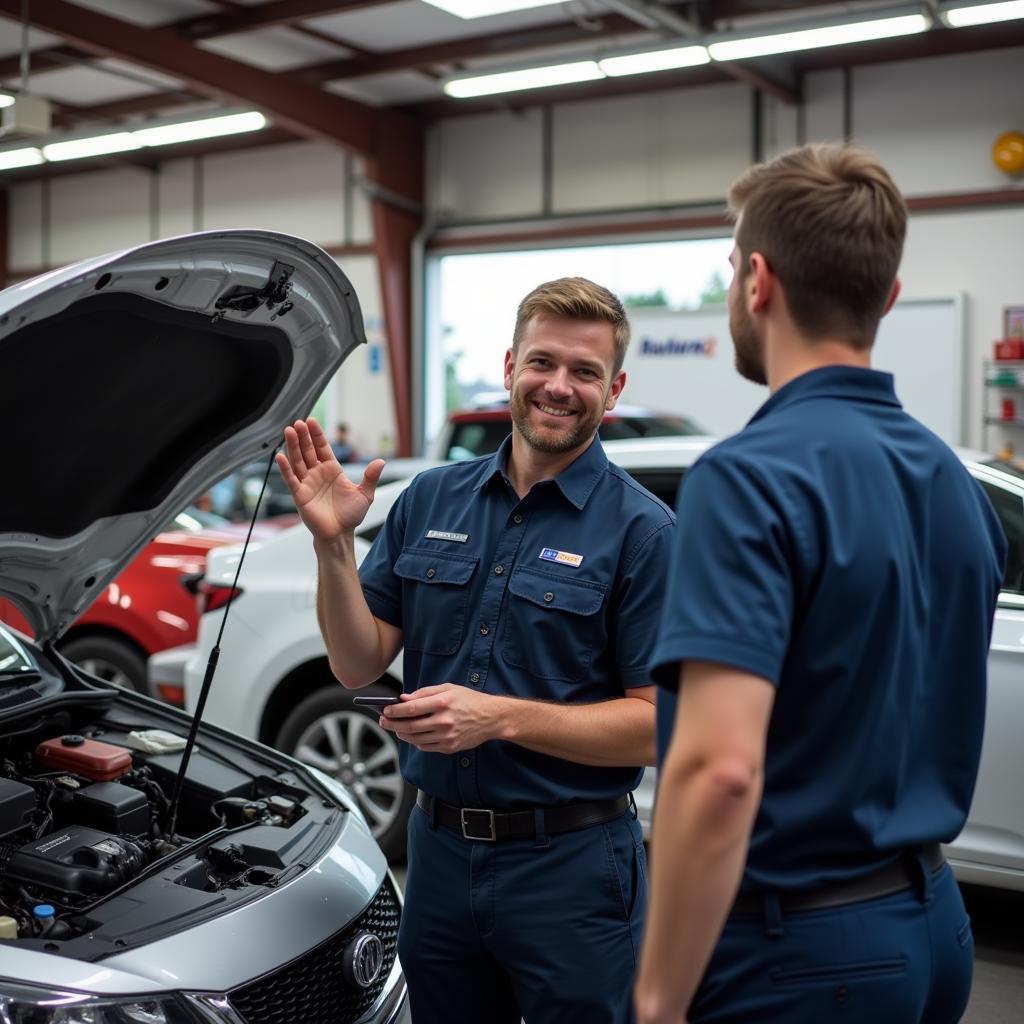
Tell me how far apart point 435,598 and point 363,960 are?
2.27ft

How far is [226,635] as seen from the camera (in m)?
4.75

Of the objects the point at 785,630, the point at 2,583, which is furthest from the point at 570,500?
the point at 2,583

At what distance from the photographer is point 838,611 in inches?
54.5

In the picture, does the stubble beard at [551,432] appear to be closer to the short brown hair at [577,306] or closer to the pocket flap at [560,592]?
the short brown hair at [577,306]

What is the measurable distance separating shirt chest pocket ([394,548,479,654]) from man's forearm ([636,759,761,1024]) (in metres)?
0.91

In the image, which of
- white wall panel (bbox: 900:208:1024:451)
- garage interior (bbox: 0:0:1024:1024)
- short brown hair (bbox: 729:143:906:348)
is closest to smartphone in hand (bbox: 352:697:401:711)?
short brown hair (bbox: 729:143:906:348)

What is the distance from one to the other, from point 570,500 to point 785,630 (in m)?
0.92

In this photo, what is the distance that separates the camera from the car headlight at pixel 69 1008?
183 cm

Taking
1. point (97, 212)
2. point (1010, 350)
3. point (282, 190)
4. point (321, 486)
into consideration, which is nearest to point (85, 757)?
point (321, 486)

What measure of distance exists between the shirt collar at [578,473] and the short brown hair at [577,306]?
160 mm

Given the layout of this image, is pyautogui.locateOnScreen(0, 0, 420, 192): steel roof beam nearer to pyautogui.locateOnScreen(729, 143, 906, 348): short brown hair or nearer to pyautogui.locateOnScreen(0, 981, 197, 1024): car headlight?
pyautogui.locateOnScreen(0, 981, 197, 1024): car headlight

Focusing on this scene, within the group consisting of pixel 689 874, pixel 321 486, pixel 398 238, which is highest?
pixel 398 238

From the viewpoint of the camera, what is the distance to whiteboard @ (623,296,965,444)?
34.0ft

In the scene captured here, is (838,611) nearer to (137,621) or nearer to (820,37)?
(137,621)
